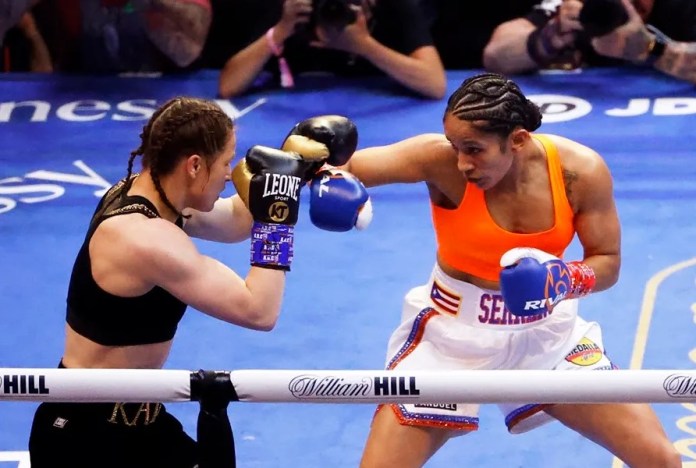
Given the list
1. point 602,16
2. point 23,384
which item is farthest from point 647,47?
point 23,384

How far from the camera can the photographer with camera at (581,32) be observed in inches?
229

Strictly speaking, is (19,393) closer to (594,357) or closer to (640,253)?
(594,357)

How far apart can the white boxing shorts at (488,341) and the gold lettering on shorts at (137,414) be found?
2.19 ft

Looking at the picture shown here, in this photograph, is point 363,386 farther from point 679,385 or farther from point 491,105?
point 491,105

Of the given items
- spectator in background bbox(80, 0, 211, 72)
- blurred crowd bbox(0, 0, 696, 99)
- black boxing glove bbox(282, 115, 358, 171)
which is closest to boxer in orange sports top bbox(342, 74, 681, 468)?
black boxing glove bbox(282, 115, 358, 171)

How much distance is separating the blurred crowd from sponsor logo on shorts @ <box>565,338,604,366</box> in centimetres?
287

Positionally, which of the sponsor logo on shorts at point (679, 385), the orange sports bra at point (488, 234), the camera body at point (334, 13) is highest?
the sponsor logo on shorts at point (679, 385)

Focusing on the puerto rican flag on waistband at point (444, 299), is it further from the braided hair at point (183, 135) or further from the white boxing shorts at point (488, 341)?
the braided hair at point (183, 135)

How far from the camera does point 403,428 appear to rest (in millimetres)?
2955

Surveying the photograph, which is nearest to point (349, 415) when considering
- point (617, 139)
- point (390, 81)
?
point (617, 139)

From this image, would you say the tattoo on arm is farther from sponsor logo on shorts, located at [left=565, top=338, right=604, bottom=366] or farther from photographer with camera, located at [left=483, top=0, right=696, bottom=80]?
photographer with camera, located at [left=483, top=0, right=696, bottom=80]

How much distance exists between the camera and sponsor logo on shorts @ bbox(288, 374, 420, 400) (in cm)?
235

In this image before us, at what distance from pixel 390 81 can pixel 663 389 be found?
4.03 meters

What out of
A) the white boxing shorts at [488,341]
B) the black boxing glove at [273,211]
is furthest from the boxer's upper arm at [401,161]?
the black boxing glove at [273,211]
